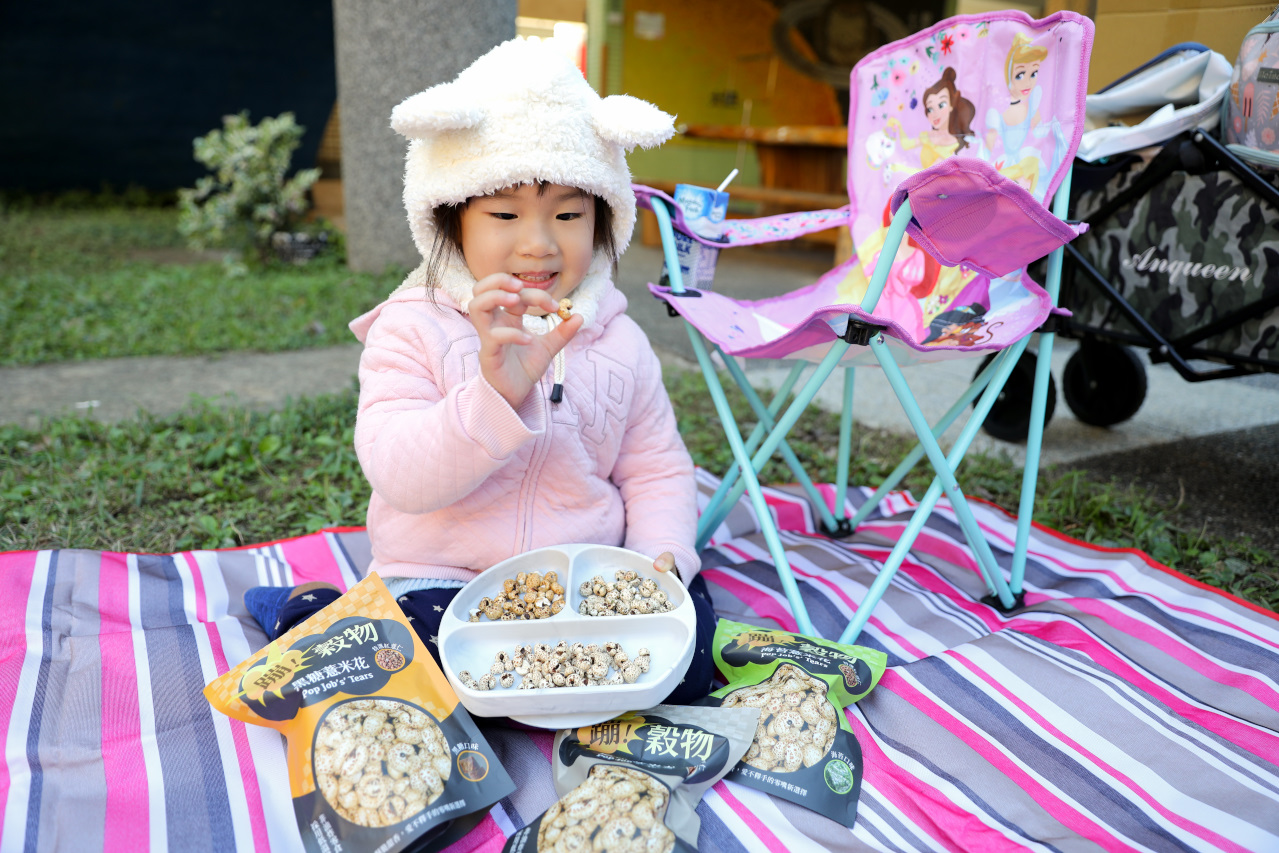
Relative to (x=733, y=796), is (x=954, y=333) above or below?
above

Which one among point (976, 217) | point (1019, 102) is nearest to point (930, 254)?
point (976, 217)

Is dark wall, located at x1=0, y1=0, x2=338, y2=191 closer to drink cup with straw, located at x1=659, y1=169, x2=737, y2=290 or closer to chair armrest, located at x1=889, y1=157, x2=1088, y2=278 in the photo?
drink cup with straw, located at x1=659, y1=169, x2=737, y2=290

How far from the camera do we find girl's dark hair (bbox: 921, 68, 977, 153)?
1.70 meters

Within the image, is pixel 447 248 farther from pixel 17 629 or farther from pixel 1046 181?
pixel 1046 181

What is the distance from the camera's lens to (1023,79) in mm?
1605

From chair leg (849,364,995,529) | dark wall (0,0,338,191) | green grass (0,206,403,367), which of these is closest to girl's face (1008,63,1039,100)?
chair leg (849,364,995,529)

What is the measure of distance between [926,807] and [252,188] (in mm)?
4811

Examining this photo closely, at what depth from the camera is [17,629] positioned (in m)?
1.38

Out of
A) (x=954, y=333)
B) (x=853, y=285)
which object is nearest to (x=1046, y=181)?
(x=954, y=333)

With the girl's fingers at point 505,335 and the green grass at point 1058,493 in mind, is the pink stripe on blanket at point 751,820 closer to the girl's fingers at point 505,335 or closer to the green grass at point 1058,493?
the girl's fingers at point 505,335

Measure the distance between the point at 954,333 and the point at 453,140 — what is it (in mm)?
966

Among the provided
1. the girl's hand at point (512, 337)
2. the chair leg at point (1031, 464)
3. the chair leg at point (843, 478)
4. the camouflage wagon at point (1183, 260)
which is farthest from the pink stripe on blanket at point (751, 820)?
the camouflage wagon at point (1183, 260)

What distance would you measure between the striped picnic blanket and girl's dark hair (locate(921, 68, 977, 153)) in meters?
0.92

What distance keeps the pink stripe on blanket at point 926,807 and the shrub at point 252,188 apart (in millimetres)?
4618
